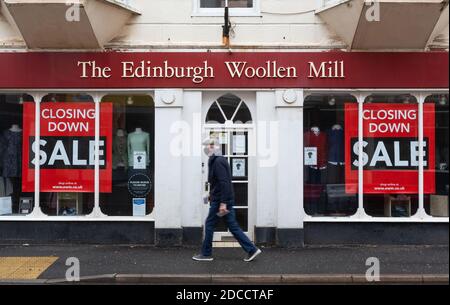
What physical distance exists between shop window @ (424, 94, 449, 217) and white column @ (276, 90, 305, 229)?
2.37 metres

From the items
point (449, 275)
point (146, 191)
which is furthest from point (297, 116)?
point (449, 275)

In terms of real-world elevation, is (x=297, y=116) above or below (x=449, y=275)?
above

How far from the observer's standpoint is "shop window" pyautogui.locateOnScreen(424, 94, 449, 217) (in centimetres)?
1092

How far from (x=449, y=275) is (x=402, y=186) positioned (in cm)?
264

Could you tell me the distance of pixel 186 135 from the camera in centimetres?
1080

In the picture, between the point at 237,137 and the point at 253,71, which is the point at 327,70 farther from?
the point at 237,137

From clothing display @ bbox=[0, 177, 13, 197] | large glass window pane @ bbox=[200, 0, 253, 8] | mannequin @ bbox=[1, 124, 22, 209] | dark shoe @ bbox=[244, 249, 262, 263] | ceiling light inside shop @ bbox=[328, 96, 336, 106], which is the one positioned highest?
large glass window pane @ bbox=[200, 0, 253, 8]

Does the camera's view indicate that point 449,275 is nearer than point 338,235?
Yes

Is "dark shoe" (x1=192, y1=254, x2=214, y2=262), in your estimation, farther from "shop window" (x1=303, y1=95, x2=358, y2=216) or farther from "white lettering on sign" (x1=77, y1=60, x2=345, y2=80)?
"white lettering on sign" (x1=77, y1=60, x2=345, y2=80)

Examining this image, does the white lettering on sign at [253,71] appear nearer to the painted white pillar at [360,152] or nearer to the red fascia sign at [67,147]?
the painted white pillar at [360,152]

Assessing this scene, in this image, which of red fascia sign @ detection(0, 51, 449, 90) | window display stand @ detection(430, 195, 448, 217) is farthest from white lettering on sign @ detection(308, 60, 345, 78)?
window display stand @ detection(430, 195, 448, 217)

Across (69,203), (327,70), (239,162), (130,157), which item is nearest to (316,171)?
(239,162)

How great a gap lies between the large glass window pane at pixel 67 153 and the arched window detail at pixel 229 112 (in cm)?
211

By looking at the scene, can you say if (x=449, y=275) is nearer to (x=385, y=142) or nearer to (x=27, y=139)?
(x=385, y=142)
